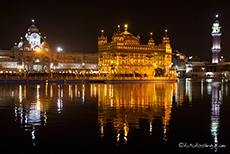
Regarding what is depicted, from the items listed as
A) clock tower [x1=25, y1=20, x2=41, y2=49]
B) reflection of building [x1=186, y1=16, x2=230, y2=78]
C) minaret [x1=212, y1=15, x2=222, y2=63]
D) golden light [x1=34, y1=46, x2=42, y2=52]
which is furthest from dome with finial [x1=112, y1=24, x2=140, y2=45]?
minaret [x1=212, y1=15, x2=222, y2=63]

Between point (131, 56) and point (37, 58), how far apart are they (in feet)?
98.7

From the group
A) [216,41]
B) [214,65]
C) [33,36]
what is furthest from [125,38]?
[216,41]

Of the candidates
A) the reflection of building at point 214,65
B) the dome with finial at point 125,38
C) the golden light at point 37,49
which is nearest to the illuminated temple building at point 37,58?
the golden light at point 37,49

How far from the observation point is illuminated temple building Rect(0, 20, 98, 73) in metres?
70.4

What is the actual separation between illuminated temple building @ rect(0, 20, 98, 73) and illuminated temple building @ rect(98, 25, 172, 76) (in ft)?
63.9

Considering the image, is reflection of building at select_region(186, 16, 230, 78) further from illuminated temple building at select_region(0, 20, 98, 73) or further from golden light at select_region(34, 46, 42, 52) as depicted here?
golden light at select_region(34, 46, 42, 52)

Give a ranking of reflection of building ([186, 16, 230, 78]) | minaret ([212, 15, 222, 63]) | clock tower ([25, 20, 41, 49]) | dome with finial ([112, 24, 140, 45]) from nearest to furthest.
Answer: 1. dome with finial ([112, 24, 140, 45])
2. clock tower ([25, 20, 41, 49])
3. reflection of building ([186, 16, 230, 78])
4. minaret ([212, 15, 222, 63])

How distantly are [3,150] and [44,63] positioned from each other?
68671mm

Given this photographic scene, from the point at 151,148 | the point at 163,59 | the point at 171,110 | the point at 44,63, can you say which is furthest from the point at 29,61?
the point at 151,148

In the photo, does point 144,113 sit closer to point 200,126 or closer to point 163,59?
point 200,126

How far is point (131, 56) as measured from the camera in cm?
5241

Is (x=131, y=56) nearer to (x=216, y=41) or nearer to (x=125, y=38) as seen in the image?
(x=125, y=38)

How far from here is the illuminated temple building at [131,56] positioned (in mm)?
Answer: 51081

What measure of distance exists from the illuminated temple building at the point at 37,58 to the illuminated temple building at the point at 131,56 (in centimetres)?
1948
